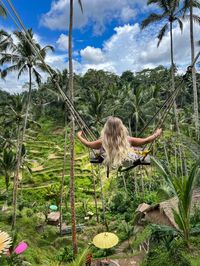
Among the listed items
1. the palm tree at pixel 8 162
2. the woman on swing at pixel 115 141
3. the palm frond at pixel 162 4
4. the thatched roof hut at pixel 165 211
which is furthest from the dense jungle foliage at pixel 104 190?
the palm frond at pixel 162 4

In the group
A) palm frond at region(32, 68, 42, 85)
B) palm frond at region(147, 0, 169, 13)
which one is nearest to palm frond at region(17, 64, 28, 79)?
palm frond at region(32, 68, 42, 85)

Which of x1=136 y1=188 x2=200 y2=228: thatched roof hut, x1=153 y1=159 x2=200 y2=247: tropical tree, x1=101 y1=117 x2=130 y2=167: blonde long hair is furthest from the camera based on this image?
x1=136 y1=188 x2=200 y2=228: thatched roof hut

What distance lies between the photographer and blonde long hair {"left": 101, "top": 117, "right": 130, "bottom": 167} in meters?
2.88

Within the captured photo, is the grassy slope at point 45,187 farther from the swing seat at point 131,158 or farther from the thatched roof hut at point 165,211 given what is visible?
the swing seat at point 131,158

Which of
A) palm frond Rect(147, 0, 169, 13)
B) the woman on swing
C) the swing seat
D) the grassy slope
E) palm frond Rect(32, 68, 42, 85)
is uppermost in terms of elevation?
palm frond Rect(147, 0, 169, 13)

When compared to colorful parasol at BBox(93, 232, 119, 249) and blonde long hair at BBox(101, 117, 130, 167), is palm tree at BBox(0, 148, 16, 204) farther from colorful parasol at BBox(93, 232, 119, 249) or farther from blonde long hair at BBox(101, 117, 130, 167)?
blonde long hair at BBox(101, 117, 130, 167)

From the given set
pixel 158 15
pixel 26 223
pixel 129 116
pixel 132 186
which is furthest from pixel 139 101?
pixel 26 223

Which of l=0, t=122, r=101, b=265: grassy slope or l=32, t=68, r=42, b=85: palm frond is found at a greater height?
l=32, t=68, r=42, b=85: palm frond

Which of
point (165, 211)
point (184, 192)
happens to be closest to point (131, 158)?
point (184, 192)

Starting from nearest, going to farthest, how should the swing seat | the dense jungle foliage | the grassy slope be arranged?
the swing seat, the dense jungle foliage, the grassy slope

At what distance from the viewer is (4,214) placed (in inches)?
629

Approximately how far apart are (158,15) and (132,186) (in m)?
12.4

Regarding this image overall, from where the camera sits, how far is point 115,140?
9.45 feet

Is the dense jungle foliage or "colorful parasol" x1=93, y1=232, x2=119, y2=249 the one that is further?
"colorful parasol" x1=93, y1=232, x2=119, y2=249
